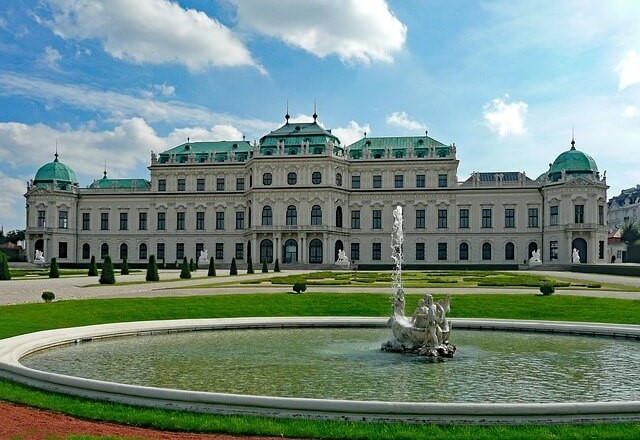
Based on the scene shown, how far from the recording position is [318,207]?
73.1 metres

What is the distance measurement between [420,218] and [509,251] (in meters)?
10.8

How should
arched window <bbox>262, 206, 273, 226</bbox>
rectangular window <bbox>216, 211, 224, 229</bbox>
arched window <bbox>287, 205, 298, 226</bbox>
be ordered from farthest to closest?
rectangular window <bbox>216, 211, 224, 229</bbox>
arched window <bbox>262, 206, 273, 226</bbox>
arched window <bbox>287, 205, 298, 226</bbox>

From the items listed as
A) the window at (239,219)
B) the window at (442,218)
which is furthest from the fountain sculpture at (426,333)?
the window at (239,219)

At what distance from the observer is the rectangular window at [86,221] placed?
3159 inches

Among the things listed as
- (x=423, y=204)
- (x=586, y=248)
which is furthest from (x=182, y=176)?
(x=586, y=248)

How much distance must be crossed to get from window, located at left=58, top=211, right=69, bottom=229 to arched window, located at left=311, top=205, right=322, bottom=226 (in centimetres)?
3100

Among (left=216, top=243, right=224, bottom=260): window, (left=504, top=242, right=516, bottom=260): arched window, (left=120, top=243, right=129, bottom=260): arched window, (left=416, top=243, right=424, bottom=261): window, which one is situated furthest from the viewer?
(left=120, top=243, right=129, bottom=260): arched window

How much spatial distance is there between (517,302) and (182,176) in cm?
5962

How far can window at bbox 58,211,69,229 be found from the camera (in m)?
78.5

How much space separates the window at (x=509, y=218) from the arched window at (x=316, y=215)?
21.4 metres

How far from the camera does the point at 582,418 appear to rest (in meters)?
8.91

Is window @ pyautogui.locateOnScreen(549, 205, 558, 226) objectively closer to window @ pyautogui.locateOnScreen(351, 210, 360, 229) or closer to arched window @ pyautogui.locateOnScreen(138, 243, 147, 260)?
window @ pyautogui.locateOnScreen(351, 210, 360, 229)

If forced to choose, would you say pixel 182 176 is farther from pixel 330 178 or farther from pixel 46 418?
pixel 46 418

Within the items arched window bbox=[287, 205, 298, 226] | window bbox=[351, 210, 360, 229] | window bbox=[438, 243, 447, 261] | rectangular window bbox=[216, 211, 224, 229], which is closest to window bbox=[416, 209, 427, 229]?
window bbox=[438, 243, 447, 261]
